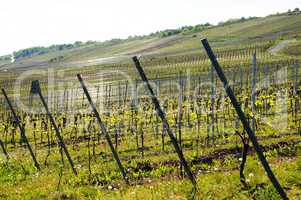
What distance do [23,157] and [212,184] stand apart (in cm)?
763

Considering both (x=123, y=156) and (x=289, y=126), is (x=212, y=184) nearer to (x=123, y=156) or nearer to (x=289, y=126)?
(x=123, y=156)

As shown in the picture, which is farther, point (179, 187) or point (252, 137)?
point (179, 187)

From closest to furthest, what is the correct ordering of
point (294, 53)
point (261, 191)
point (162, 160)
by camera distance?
point (261, 191) < point (162, 160) < point (294, 53)

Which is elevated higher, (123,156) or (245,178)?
(245,178)

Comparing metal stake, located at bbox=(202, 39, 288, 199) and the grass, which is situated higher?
metal stake, located at bbox=(202, 39, 288, 199)

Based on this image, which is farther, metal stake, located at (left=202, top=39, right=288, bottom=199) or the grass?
the grass

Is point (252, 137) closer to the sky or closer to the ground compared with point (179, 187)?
closer to the sky

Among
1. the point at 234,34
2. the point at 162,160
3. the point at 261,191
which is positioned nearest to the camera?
the point at 261,191

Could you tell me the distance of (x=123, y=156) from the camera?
493 inches

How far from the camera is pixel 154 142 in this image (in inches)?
571

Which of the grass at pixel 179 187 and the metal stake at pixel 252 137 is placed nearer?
the metal stake at pixel 252 137

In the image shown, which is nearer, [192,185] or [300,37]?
[192,185]

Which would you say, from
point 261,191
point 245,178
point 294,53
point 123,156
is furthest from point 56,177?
point 294,53

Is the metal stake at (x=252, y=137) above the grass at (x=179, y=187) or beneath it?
above
